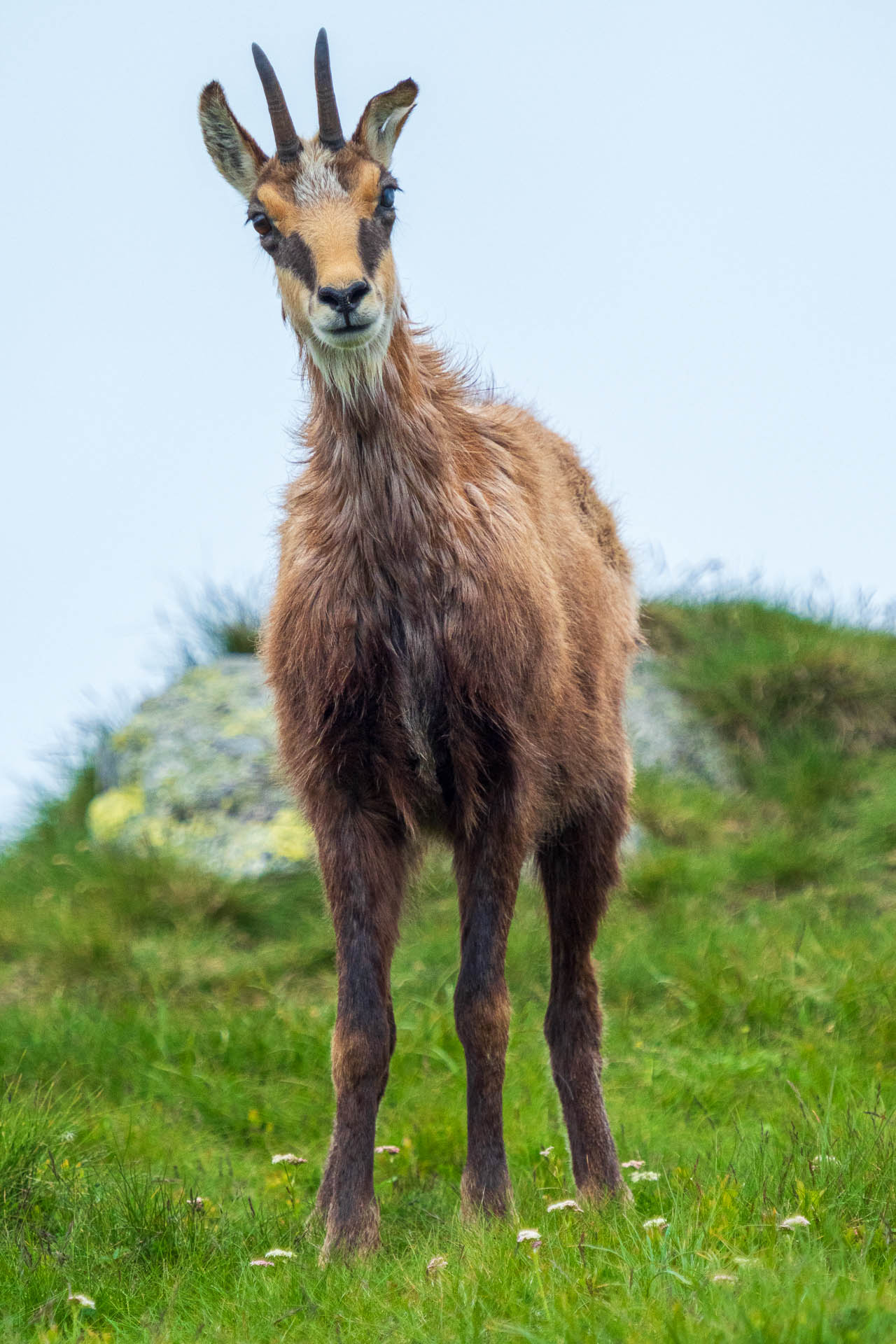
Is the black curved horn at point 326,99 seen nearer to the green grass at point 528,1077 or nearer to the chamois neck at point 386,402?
the chamois neck at point 386,402

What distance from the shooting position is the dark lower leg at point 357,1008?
13.3 feet

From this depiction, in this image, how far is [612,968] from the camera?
22.2 ft

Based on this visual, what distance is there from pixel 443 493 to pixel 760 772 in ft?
18.8

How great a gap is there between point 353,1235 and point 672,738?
6.07 meters

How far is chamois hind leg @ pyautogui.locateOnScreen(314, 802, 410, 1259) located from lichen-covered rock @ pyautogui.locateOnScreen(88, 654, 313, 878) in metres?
3.86

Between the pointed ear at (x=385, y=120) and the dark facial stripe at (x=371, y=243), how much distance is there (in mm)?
324

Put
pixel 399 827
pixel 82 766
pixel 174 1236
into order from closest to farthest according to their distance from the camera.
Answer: pixel 174 1236
pixel 399 827
pixel 82 766

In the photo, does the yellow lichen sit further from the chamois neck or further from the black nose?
the black nose

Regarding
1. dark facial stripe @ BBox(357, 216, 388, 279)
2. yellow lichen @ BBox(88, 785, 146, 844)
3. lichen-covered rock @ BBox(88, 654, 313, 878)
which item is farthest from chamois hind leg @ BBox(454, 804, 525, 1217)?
yellow lichen @ BBox(88, 785, 146, 844)

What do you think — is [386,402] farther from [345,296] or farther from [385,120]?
[385,120]

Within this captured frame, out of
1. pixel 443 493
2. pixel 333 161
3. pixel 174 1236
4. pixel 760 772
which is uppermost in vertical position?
pixel 333 161

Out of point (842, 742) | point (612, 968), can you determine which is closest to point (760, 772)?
point (842, 742)

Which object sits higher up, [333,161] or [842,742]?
[333,161]

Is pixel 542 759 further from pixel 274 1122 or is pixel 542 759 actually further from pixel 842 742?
pixel 842 742
